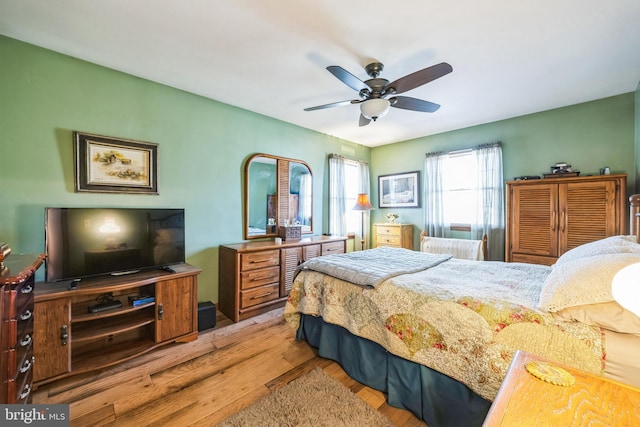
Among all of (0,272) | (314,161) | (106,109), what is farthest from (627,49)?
(106,109)

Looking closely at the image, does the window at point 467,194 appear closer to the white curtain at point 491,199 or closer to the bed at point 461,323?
the white curtain at point 491,199

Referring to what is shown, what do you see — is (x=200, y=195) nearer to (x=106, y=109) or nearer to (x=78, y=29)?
(x=106, y=109)

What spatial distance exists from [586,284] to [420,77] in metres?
1.65

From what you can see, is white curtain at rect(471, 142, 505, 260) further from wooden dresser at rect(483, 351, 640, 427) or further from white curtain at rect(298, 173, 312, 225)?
wooden dresser at rect(483, 351, 640, 427)

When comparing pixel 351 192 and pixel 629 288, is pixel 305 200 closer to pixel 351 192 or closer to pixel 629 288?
pixel 351 192

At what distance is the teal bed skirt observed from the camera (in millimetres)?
1399

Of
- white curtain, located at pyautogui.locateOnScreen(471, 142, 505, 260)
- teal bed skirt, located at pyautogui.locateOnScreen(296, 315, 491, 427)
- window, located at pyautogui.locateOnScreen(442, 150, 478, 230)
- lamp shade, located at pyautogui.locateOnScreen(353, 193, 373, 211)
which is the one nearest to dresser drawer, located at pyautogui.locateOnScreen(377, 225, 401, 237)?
lamp shade, located at pyautogui.locateOnScreen(353, 193, 373, 211)

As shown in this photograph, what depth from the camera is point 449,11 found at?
5.62ft

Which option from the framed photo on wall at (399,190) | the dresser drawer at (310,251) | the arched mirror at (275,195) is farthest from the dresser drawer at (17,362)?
the framed photo on wall at (399,190)

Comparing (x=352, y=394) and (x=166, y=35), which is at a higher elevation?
(x=166, y=35)

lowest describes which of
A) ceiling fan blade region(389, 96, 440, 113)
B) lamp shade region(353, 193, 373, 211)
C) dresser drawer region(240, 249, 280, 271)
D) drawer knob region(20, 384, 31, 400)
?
drawer knob region(20, 384, 31, 400)

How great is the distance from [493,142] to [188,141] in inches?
164

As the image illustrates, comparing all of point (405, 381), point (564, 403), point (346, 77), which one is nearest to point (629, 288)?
point (564, 403)

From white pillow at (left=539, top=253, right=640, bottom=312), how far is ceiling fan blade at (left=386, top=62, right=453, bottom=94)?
4.73 ft
